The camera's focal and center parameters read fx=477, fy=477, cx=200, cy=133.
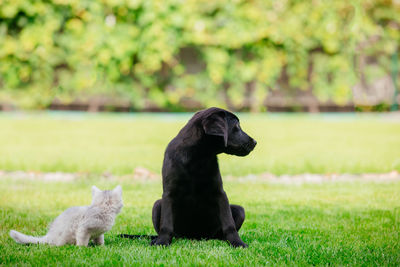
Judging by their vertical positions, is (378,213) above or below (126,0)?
below

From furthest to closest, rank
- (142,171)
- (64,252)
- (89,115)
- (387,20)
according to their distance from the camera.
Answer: (387,20)
(89,115)
(142,171)
(64,252)

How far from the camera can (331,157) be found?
8383 millimetres

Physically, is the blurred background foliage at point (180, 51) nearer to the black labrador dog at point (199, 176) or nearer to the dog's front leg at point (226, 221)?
the black labrador dog at point (199, 176)

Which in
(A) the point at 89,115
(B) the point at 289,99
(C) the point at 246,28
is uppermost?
(C) the point at 246,28

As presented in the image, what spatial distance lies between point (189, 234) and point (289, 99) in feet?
42.5

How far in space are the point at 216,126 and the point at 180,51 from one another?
12.4 m

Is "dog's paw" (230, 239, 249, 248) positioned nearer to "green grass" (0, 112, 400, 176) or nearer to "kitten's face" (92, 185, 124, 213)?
"kitten's face" (92, 185, 124, 213)

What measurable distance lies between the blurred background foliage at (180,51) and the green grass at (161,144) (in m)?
0.83

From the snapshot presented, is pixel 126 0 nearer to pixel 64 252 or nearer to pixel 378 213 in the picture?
pixel 378 213

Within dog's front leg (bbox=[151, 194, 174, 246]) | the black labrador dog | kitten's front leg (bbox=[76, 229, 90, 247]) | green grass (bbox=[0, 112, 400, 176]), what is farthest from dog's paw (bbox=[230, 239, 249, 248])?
green grass (bbox=[0, 112, 400, 176])

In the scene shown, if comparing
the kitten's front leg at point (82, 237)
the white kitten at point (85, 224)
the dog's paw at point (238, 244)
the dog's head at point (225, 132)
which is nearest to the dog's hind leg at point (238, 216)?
the dog's paw at point (238, 244)

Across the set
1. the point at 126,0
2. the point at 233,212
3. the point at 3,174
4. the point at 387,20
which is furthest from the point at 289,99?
the point at 233,212

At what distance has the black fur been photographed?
3389 mm

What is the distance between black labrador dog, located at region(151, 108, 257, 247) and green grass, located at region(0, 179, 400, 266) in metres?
0.17
